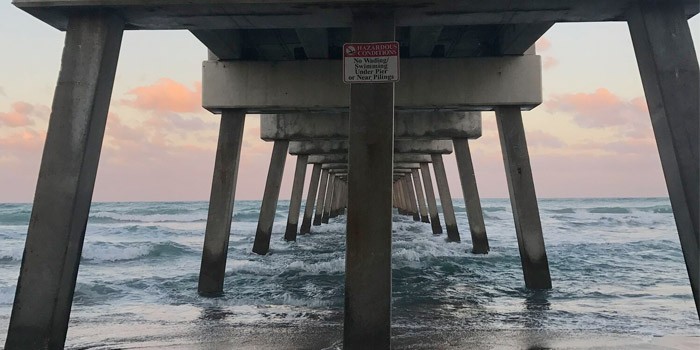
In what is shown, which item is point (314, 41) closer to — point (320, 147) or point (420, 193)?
point (320, 147)

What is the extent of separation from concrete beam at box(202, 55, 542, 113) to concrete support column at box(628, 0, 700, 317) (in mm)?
4607

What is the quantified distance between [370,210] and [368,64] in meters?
1.43

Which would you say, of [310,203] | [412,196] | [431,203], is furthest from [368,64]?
[412,196]

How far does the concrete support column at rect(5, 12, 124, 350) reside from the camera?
15.4 ft

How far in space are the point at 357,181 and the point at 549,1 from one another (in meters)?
2.71

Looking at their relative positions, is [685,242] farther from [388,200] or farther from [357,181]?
[357,181]

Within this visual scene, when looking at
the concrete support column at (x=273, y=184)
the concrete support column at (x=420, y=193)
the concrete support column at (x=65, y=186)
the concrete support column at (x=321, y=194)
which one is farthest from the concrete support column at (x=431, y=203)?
the concrete support column at (x=65, y=186)

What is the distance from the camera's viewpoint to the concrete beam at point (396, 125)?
14234mm

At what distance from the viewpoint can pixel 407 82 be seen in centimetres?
999

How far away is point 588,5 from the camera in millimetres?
5234

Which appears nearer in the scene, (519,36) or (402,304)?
(402,304)

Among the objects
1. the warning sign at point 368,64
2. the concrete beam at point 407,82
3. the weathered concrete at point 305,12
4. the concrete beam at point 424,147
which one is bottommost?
the warning sign at point 368,64

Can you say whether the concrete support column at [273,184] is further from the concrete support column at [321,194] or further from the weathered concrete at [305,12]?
the concrete support column at [321,194]

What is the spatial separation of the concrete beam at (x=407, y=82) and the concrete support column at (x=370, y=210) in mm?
4914
